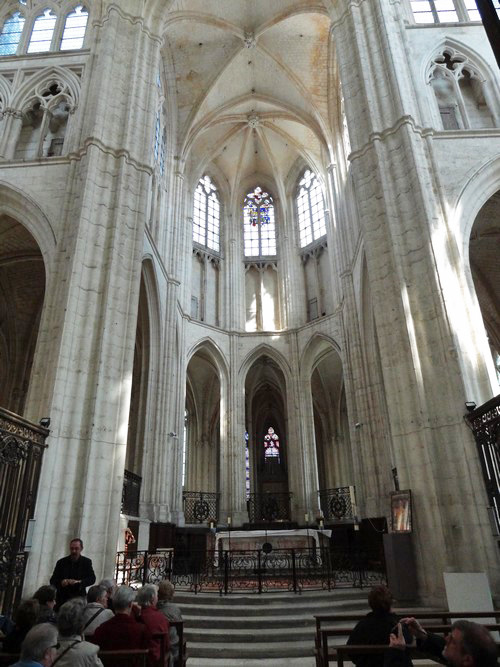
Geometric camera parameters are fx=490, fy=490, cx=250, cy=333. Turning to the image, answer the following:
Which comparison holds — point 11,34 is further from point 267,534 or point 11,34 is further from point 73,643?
point 73,643

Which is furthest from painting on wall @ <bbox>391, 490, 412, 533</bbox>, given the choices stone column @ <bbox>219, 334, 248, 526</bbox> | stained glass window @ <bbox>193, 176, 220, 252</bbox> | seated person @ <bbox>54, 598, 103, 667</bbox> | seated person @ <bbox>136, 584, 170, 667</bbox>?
stained glass window @ <bbox>193, 176, 220, 252</bbox>

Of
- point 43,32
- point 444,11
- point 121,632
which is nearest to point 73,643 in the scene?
point 121,632

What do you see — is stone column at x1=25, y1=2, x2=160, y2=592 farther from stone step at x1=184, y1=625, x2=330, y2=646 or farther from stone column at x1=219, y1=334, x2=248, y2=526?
stone column at x1=219, y1=334, x2=248, y2=526

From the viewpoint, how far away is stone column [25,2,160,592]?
9250mm

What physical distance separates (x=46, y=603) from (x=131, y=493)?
10.6m

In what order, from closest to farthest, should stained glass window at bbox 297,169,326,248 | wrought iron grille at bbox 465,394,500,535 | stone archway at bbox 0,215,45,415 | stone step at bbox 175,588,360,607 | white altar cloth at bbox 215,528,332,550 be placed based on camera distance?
wrought iron grille at bbox 465,394,500,535 < stone step at bbox 175,588,360,607 < white altar cloth at bbox 215,528,332,550 < stone archway at bbox 0,215,45,415 < stained glass window at bbox 297,169,326,248

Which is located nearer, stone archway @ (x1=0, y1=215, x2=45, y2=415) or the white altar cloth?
the white altar cloth

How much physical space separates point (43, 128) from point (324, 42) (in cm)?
1281

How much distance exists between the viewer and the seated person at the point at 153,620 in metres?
3.87

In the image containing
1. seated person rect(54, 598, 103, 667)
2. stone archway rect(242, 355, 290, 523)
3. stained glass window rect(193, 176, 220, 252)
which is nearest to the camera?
seated person rect(54, 598, 103, 667)

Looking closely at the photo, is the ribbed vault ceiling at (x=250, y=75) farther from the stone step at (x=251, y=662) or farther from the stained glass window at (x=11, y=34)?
the stone step at (x=251, y=662)

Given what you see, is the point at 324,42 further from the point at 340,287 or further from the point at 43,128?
the point at 43,128

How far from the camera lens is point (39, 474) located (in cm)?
902

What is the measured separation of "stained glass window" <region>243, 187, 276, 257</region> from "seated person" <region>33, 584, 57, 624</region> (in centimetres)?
2275
